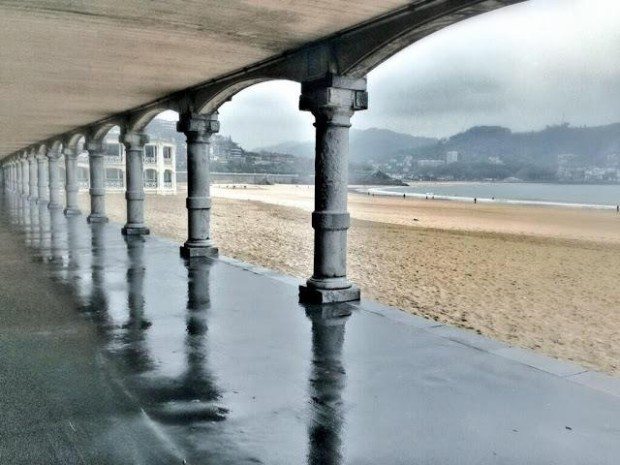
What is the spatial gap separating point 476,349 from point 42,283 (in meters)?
6.21

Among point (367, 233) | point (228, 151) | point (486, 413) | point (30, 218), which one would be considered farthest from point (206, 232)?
point (228, 151)

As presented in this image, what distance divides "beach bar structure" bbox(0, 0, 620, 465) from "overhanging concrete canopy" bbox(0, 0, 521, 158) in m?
0.03

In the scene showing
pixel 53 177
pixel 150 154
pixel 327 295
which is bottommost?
pixel 327 295

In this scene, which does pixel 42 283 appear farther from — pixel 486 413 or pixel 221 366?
pixel 486 413

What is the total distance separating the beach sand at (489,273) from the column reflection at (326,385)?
134 inches

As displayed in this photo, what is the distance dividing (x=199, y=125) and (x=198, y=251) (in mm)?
2519

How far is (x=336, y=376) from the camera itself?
4.14m

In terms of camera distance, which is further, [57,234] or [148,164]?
[148,164]

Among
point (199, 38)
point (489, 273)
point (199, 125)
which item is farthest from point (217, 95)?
point (489, 273)

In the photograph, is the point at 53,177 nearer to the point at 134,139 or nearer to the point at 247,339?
the point at 134,139

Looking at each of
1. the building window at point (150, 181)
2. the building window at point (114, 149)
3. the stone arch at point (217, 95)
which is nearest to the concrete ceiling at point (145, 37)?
the stone arch at point (217, 95)

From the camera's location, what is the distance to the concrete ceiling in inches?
193

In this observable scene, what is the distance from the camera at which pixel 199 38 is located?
5977 millimetres

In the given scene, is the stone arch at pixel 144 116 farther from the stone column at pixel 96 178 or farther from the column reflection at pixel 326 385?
the column reflection at pixel 326 385
